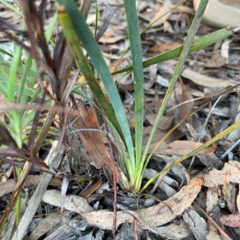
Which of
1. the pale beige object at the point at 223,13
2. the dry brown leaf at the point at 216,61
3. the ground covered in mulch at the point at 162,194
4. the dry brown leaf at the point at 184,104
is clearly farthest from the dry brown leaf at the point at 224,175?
the pale beige object at the point at 223,13

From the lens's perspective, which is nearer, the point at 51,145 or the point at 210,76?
the point at 51,145

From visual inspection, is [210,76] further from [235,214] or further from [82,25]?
[82,25]

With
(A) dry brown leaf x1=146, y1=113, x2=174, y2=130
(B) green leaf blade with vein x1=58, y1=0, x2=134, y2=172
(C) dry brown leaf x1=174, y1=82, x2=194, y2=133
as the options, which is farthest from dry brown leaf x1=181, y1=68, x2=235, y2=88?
(B) green leaf blade with vein x1=58, y1=0, x2=134, y2=172

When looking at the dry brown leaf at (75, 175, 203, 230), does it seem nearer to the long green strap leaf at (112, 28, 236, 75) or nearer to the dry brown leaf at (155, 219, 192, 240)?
the dry brown leaf at (155, 219, 192, 240)

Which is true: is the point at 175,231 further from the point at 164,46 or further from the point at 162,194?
the point at 164,46

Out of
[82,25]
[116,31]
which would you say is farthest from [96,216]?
[116,31]

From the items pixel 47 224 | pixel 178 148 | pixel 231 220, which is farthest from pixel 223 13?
pixel 47 224

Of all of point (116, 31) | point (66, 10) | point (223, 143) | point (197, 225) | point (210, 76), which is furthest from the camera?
point (116, 31)

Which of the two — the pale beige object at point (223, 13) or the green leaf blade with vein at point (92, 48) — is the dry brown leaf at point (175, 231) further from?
the pale beige object at point (223, 13)
